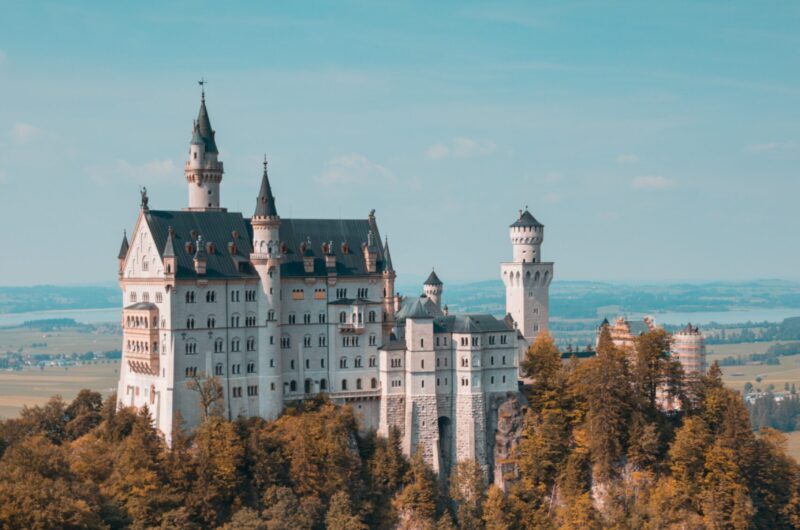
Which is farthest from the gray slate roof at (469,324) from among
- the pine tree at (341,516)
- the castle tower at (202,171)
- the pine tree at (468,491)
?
the castle tower at (202,171)

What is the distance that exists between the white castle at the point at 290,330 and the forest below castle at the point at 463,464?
7.30 ft

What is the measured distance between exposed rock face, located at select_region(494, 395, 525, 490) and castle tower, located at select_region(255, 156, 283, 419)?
59.9 ft

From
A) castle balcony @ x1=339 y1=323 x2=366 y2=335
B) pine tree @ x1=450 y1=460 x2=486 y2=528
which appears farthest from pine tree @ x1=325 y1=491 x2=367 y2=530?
castle balcony @ x1=339 y1=323 x2=366 y2=335

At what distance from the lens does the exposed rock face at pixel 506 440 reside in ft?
357

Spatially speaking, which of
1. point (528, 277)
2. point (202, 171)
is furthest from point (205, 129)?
point (528, 277)

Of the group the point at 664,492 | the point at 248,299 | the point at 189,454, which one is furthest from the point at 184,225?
the point at 664,492

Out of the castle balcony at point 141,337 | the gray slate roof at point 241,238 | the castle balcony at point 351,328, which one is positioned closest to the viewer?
the castle balcony at point 141,337

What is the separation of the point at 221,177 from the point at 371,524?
106ft

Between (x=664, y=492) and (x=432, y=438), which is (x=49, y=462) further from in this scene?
(x=664, y=492)

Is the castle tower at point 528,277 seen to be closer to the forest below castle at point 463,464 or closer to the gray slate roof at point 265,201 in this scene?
the forest below castle at point 463,464

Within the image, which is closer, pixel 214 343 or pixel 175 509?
pixel 175 509

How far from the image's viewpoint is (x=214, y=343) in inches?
4104

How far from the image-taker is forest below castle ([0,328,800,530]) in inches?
3858

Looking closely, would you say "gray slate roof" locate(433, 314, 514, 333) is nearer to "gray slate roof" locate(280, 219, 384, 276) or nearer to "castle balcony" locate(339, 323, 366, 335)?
"castle balcony" locate(339, 323, 366, 335)
